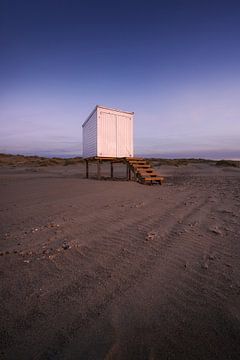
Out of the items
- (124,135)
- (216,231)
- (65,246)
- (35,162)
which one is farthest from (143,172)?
(35,162)

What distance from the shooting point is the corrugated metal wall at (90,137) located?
14.0 meters

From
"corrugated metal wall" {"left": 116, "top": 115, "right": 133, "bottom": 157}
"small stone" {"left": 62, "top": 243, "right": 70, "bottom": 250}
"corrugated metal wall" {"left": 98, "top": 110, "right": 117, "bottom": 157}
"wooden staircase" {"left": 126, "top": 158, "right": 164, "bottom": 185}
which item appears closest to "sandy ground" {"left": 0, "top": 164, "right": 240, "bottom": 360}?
"small stone" {"left": 62, "top": 243, "right": 70, "bottom": 250}

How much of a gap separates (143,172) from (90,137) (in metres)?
4.22

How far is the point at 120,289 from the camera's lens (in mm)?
2406

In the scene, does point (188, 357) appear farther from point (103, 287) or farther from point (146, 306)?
point (103, 287)

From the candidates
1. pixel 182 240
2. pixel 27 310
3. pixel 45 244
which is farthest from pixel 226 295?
pixel 45 244

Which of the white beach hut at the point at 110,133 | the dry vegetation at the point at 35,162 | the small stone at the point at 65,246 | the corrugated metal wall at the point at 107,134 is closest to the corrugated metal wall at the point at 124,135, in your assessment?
the white beach hut at the point at 110,133

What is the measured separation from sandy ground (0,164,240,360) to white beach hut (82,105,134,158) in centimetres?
936

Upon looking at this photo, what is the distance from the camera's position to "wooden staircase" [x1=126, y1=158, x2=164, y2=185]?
39.9 ft

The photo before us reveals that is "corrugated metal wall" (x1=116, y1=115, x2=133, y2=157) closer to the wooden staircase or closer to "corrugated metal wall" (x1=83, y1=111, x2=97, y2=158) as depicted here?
the wooden staircase

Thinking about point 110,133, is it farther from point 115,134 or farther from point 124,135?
point 124,135

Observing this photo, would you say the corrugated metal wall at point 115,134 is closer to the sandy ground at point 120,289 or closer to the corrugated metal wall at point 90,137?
the corrugated metal wall at point 90,137

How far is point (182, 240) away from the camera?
12.1ft

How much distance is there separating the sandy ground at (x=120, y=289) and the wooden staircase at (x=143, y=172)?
7.42m
